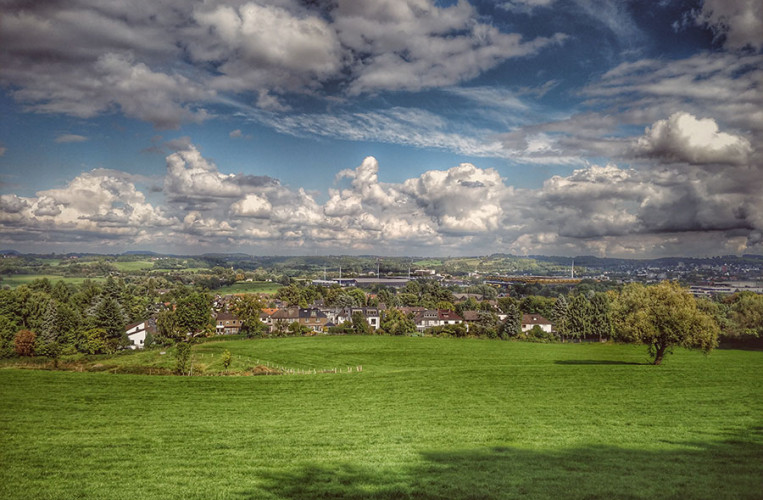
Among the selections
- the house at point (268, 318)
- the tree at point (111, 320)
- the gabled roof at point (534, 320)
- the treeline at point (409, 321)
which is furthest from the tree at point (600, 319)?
the tree at point (111, 320)

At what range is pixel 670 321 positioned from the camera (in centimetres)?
3209

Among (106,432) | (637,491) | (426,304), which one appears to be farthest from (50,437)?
(426,304)

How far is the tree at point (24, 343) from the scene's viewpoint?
50531 millimetres

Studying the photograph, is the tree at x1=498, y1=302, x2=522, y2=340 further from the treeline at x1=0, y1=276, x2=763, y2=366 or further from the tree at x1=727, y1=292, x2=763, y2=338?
the tree at x1=727, y1=292, x2=763, y2=338

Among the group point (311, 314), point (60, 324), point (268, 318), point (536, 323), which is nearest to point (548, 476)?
point (60, 324)

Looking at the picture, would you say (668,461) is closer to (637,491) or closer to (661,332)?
(637,491)

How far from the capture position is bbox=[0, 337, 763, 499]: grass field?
11.3m

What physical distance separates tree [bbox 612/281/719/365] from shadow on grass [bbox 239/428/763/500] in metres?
20.2

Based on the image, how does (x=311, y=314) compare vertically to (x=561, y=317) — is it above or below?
below

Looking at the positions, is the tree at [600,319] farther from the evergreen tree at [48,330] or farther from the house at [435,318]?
the evergreen tree at [48,330]

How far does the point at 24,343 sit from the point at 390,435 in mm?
55975

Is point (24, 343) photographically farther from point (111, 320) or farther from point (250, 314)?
point (250, 314)

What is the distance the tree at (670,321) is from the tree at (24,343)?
6583 cm

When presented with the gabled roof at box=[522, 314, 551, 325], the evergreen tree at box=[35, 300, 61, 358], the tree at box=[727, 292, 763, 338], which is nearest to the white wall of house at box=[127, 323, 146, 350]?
the evergreen tree at box=[35, 300, 61, 358]
